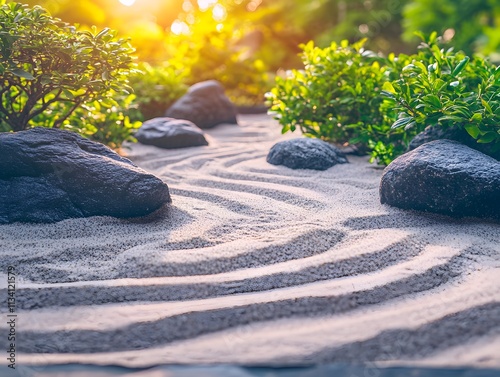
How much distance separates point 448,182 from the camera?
3.29m

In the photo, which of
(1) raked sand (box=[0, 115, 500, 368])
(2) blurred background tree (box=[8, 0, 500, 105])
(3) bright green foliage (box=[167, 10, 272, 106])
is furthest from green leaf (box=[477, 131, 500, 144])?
(3) bright green foliage (box=[167, 10, 272, 106])

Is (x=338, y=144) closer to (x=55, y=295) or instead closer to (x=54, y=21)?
(x=54, y=21)

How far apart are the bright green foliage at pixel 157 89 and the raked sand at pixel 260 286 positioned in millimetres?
4856

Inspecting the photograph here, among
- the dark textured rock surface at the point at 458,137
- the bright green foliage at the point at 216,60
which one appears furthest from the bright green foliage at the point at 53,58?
the bright green foliage at the point at 216,60

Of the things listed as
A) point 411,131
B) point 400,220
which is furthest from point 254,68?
point 400,220

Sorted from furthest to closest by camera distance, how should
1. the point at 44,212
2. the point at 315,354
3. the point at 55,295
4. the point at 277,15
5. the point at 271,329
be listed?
the point at 277,15 < the point at 44,212 < the point at 55,295 < the point at 271,329 < the point at 315,354

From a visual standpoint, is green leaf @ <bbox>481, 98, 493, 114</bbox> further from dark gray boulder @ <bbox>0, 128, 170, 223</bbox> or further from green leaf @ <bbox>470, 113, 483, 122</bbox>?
dark gray boulder @ <bbox>0, 128, 170, 223</bbox>

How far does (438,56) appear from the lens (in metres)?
4.34

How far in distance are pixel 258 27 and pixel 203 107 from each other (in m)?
10.3

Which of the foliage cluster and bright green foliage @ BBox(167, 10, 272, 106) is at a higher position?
bright green foliage @ BBox(167, 10, 272, 106)

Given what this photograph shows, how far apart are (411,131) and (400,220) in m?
1.57

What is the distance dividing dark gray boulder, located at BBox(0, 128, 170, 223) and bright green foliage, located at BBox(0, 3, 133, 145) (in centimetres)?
65

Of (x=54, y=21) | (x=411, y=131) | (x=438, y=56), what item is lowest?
(x=411, y=131)

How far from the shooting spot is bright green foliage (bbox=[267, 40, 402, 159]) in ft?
17.5
